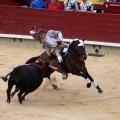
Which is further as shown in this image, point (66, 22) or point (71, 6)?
point (66, 22)

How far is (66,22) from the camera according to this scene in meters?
15.3

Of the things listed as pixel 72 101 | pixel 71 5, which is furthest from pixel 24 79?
pixel 71 5

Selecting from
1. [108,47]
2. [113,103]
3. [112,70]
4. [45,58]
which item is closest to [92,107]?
[113,103]

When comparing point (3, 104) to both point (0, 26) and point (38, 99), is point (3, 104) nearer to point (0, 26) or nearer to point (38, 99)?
point (38, 99)

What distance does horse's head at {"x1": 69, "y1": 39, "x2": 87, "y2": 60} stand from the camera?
10.3 meters

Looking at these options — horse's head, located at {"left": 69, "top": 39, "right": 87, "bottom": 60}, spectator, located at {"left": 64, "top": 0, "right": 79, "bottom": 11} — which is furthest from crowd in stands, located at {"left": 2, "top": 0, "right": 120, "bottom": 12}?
horse's head, located at {"left": 69, "top": 39, "right": 87, "bottom": 60}

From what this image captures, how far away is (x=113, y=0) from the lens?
15453mm

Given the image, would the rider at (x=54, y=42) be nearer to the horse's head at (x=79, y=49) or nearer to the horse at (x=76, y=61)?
the horse at (x=76, y=61)

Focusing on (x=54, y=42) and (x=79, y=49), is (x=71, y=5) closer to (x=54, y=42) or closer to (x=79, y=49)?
(x=54, y=42)

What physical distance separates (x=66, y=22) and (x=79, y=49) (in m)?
5.02

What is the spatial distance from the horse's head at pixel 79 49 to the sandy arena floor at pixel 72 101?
0.73 meters

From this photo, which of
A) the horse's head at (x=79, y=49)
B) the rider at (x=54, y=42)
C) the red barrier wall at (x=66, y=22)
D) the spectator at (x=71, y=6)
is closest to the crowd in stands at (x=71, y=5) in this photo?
the spectator at (x=71, y=6)

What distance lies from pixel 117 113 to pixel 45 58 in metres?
2.48

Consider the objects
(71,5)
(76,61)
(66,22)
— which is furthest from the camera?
(66,22)
